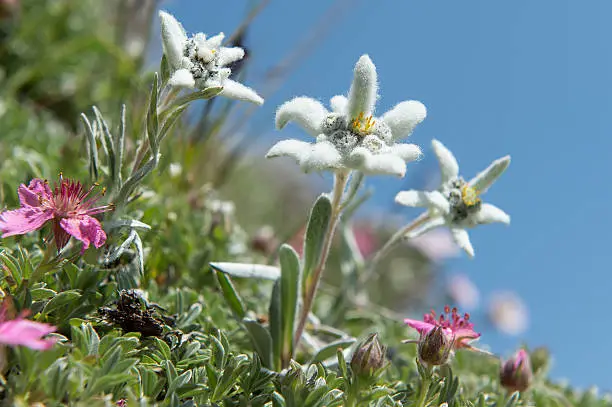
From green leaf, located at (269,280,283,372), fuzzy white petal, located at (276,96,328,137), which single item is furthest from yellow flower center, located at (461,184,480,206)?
green leaf, located at (269,280,283,372)

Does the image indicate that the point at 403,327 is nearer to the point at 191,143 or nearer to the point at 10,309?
the point at 191,143

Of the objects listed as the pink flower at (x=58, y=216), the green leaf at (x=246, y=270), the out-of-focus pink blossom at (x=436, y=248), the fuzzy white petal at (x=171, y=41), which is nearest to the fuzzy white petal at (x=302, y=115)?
the fuzzy white petal at (x=171, y=41)

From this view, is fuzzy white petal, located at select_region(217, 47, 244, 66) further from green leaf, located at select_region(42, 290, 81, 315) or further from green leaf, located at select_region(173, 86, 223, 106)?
green leaf, located at select_region(42, 290, 81, 315)

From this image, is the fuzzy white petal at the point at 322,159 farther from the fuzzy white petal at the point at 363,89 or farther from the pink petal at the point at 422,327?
the pink petal at the point at 422,327

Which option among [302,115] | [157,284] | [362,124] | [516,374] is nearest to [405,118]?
[362,124]

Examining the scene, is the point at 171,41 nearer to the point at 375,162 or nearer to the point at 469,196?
the point at 375,162

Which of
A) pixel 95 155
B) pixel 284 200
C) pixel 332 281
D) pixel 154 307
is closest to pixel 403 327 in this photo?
pixel 154 307
